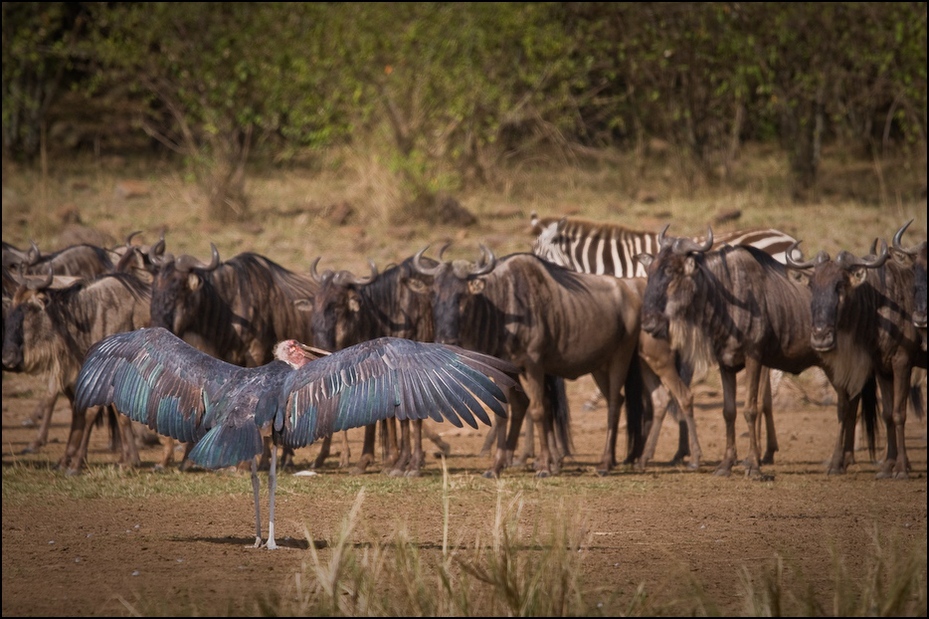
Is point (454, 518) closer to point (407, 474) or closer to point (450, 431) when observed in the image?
point (407, 474)

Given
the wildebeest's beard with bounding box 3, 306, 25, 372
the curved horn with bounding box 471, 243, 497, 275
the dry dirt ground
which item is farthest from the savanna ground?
the curved horn with bounding box 471, 243, 497, 275

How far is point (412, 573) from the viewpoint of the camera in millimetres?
5883

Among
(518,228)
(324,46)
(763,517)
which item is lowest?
(763,517)

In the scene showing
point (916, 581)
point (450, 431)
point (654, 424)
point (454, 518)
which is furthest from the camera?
point (450, 431)

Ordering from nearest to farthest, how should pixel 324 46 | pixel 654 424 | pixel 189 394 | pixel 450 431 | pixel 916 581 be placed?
pixel 916 581 < pixel 189 394 < pixel 654 424 < pixel 450 431 < pixel 324 46

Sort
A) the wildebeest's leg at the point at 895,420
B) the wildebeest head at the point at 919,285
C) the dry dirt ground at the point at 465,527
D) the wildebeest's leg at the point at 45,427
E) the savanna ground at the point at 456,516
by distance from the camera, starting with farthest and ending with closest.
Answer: the wildebeest's leg at the point at 45,427
the wildebeest head at the point at 919,285
the wildebeest's leg at the point at 895,420
the dry dirt ground at the point at 465,527
the savanna ground at the point at 456,516

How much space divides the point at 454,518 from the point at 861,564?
2565 millimetres

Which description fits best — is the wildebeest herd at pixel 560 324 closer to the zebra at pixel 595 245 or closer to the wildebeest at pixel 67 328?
the wildebeest at pixel 67 328

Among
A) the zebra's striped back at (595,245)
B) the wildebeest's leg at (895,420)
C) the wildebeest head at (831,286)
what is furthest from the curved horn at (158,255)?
the wildebeest's leg at (895,420)

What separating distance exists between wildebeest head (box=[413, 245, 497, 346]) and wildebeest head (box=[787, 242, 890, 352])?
9.08 feet

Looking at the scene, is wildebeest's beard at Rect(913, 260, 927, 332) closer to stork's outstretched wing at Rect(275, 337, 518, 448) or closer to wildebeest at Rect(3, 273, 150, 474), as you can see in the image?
stork's outstretched wing at Rect(275, 337, 518, 448)

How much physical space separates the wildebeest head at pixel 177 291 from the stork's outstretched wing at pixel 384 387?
4.43 m

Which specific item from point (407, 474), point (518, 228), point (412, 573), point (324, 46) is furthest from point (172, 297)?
point (324, 46)

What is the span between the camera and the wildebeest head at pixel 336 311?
1074 cm
